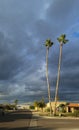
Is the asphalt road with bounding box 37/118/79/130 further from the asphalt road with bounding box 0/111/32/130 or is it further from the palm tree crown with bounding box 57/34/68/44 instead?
the palm tree crown with bounding box 57/34/68/44

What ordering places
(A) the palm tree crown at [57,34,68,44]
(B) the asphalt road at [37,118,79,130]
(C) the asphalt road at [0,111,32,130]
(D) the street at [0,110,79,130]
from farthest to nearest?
(A) the palm tree crown at [57,34,68,44] < (C) the asphalt road at [0,111,32,130] < (D) the street at [0,110,79,130] < (B) the asphalt road at [37,118,79,130]

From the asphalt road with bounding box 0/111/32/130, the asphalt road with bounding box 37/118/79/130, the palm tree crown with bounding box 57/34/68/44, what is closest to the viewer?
the asphalt road with bounding box 37/118/79/130

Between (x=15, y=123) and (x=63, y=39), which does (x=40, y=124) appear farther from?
(x=63, y=39)

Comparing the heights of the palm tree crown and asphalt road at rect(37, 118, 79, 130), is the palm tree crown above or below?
above

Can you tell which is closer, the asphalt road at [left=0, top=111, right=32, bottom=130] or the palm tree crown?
the asphalt road at [left=0, top=111, right=32, bottom=130]

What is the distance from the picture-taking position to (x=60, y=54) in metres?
69.3

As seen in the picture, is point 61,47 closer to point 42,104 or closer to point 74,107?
point 74,107

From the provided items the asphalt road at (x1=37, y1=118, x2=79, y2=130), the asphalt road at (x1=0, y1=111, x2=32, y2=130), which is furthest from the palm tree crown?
the asphalt road at (x1=37, y1=118, x2=79, y2=130)

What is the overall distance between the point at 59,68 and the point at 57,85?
362 centimetres

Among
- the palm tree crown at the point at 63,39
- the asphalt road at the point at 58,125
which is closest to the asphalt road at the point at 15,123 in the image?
the asphalt road at the point at 58,125

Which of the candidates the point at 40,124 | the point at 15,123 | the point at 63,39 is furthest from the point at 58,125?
the point at 63,39

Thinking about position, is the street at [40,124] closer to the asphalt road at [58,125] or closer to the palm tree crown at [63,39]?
the asphalt road at [58,125]

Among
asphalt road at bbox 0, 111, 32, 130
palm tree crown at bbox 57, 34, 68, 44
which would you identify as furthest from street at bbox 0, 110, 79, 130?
palm tree crown at bbox 57, 34, 68, 44

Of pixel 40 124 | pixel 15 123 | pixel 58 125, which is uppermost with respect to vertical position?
pixel 15 123
